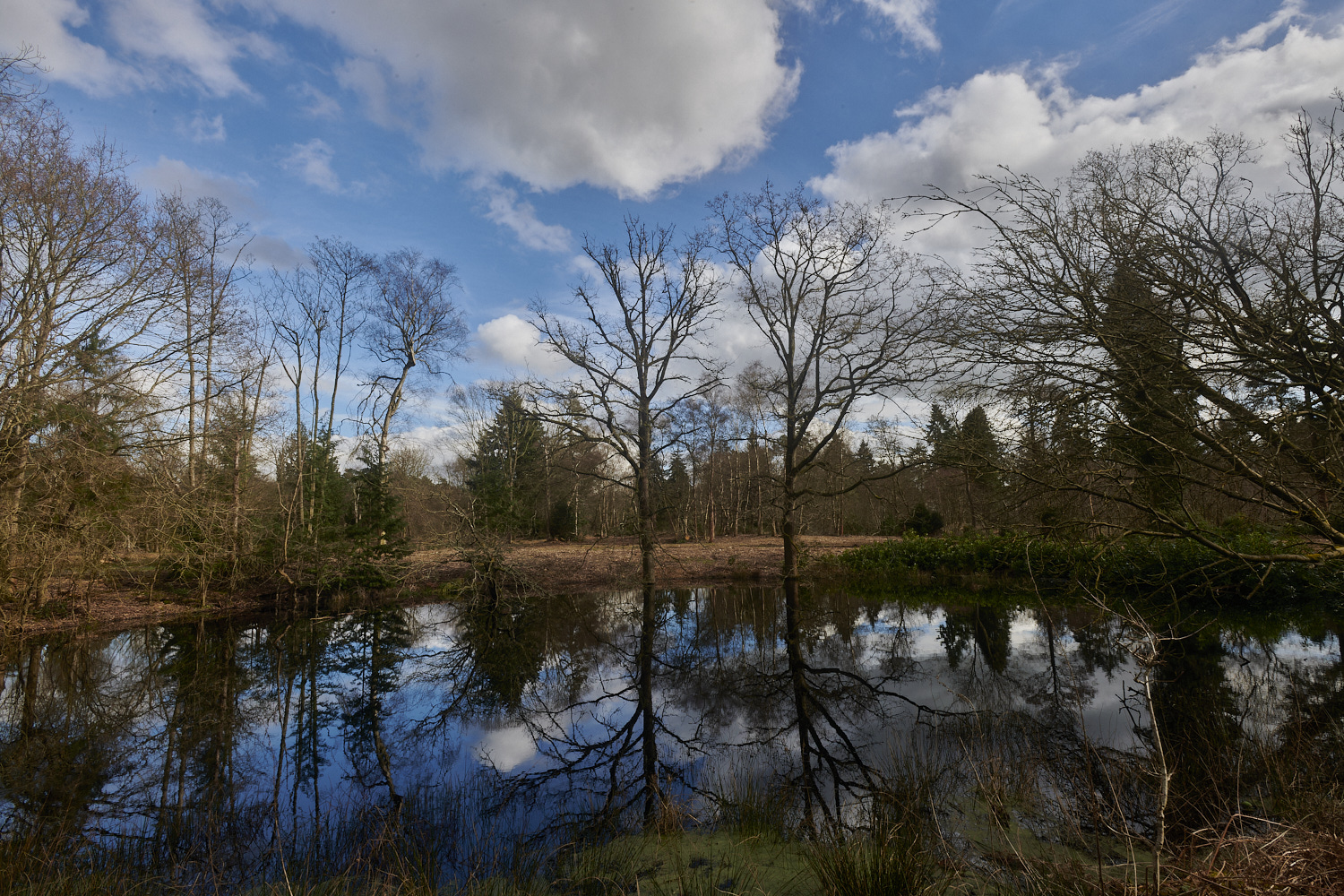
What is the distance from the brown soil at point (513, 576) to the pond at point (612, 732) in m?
1.60

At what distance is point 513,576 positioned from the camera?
17.5 metres

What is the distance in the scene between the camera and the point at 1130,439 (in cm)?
593

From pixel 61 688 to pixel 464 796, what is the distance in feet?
28.2

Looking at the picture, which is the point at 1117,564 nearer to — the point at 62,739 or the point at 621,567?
the point at 621,567

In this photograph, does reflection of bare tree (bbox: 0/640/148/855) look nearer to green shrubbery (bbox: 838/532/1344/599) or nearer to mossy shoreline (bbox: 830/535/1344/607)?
green shrubbery (bbox: 838/532/1344/599)

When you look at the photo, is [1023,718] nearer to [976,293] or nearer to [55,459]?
[976,293]

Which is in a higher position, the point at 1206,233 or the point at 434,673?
the point at 1206,233

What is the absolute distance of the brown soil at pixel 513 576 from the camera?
14227 mm

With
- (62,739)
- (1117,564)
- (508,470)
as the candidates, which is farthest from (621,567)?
(62,739)

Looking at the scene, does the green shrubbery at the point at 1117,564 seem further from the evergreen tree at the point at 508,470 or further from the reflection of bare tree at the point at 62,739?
the evergreen tree at the point at 508,470

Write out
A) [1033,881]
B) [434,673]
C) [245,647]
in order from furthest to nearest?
[245,647] → [434,673] → [1033,881]

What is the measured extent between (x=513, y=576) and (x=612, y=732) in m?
10.6

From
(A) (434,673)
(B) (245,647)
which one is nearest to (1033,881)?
(A) (434,673)

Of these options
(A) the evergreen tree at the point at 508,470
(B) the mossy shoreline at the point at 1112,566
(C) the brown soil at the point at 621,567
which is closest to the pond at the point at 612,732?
(B) the mossy shoreline at the point at 1112,566
